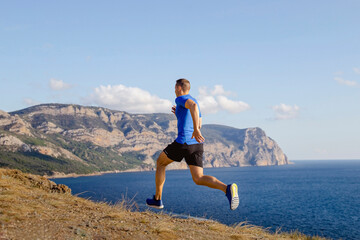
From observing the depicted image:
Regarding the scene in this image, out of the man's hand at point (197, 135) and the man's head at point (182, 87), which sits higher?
the man's head at point (182, 87)

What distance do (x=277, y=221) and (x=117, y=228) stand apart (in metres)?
52.0

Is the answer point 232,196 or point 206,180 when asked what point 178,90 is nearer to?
point 206,180

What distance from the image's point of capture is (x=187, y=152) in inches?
215

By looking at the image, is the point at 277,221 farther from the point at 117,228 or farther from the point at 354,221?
the point at 117,228

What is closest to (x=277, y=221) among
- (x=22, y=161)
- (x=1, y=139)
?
(x=22, y=161)

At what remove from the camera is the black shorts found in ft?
18.0

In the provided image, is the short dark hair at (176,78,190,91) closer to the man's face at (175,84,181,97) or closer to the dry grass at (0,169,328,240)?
the man's face at (175,84,181,97)

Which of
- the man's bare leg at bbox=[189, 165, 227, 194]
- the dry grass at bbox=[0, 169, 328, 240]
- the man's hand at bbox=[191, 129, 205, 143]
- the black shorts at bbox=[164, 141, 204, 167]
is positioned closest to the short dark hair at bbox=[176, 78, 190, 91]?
the man's hand at bbox=[191, 129, 205, 143]

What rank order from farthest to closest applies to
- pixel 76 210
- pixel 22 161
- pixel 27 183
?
pixel 22 161 → pixel 27 183 → pixel 76 210

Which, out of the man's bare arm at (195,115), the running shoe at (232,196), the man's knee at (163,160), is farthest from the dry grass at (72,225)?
the man's bare arm at (195,115)

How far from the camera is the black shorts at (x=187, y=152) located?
5.47m

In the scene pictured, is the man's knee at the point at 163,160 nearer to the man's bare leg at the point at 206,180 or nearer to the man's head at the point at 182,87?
the man's bare leg at the point at 206,180

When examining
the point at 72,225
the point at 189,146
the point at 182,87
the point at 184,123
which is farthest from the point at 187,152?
the point at 72,225

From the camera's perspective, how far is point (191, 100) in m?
5.35
